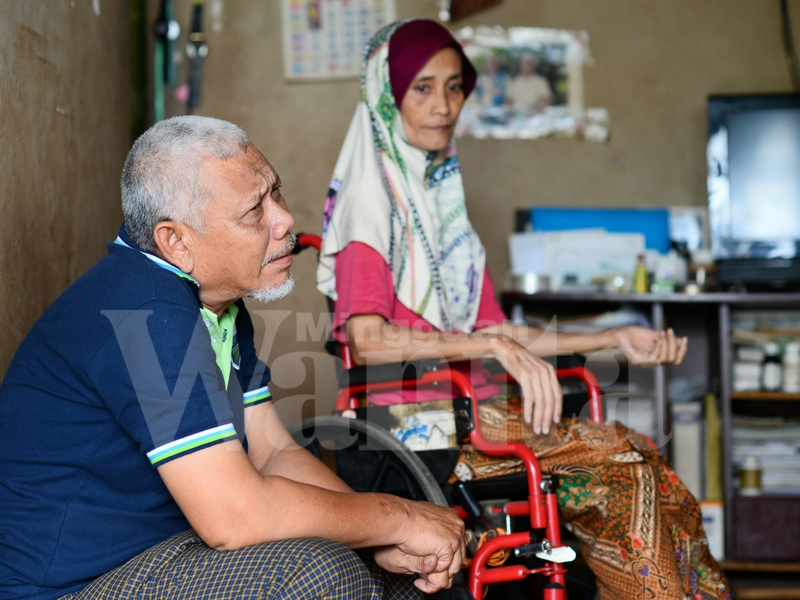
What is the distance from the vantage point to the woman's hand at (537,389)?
60.3 inches

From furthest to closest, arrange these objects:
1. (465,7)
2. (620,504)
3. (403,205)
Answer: (465,7) → (403,205) → (620,504)

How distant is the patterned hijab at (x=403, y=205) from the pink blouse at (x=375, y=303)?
0.09 feet

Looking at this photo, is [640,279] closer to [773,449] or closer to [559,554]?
[773,449]

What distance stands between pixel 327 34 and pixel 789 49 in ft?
6.18

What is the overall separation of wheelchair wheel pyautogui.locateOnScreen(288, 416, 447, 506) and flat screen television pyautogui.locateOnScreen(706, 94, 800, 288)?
1.81 metres

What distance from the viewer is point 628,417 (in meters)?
2.77

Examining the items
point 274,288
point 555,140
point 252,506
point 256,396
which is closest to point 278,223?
point 274,288

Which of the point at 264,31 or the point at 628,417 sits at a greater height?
the point at 264,31

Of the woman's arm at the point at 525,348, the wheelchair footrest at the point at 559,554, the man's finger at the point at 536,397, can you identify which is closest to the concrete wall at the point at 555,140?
the woman's arm at the point at 525,348

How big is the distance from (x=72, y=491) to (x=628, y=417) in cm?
214

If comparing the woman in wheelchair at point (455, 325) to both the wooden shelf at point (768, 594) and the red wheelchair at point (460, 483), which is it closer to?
the red wheelchair at point (460, 483)

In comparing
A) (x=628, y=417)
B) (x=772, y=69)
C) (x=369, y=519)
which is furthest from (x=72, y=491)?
(x=772, y=69)

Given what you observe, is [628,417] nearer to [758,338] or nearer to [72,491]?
[758,338]

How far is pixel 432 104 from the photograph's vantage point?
1.97 metres
